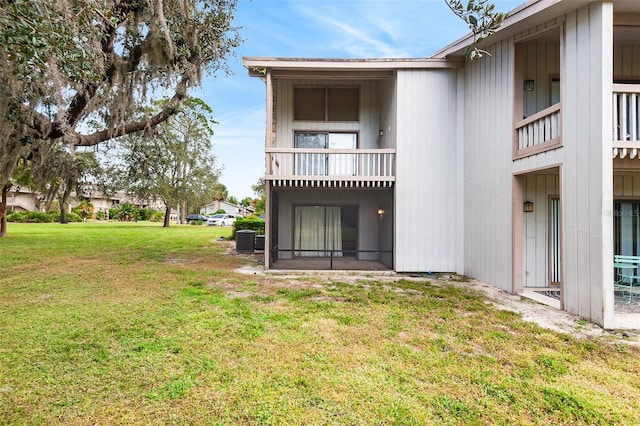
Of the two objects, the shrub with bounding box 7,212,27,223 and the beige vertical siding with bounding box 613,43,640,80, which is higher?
the beige vertical siding with bounding box 613,43,640,80

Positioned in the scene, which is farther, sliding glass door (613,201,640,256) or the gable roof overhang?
sliding glass door (613,201,640,256)

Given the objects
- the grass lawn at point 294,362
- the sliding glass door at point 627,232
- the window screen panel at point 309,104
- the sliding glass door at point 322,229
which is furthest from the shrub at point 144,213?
the sliding glass door at point 627,232

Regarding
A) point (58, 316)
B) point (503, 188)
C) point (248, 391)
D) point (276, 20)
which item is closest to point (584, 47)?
point (503, 188)

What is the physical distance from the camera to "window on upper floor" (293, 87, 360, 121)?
10055mm

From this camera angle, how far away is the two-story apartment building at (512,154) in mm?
4590

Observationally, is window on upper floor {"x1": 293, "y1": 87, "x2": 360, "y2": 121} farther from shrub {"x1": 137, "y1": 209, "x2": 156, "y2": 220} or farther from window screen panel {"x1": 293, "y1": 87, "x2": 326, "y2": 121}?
shrub {"x1": 137, "y1": 209, "x2": 156, "y2": 220}

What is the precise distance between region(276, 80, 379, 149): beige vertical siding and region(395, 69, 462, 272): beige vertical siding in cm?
221

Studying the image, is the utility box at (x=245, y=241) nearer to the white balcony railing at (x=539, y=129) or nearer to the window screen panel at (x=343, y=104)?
the window screen panel at (x=343, y=104)

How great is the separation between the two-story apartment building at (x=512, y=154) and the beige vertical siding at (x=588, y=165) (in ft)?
0.06

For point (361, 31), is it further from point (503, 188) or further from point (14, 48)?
point (14, 48)

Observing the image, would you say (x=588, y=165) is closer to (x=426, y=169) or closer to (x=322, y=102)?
(x=426, y=169)

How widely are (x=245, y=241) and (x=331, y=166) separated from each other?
217 inches

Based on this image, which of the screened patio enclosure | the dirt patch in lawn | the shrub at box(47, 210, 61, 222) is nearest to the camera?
the dirt patch in lawn

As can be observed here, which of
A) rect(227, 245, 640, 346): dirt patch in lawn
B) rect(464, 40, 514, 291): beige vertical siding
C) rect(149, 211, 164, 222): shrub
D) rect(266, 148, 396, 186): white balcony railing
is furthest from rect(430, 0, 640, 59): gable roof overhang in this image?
rect(149, 211, 164, 222): shrub
